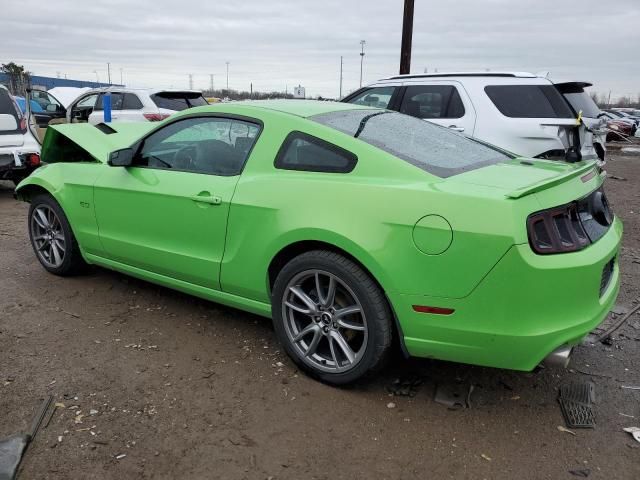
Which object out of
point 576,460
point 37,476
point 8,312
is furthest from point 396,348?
point 8,312

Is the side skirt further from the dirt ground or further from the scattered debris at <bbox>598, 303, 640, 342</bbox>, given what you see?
the scattered debris at <bbox>598, 303, 640, 342</bbox>

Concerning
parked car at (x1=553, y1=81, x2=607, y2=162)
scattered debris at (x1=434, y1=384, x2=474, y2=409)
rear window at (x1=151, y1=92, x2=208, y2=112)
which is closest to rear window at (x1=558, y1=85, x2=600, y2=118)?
parked car at (x1=553, y1=81, x2=607, y2=162)

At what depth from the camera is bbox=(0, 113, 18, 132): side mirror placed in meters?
8.31

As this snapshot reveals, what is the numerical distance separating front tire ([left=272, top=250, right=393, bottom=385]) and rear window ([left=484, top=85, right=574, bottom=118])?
4383mm

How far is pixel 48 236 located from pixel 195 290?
187 centimetres

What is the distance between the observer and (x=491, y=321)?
2525 millimetres

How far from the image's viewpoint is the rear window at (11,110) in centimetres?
848

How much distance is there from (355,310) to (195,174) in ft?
4.68

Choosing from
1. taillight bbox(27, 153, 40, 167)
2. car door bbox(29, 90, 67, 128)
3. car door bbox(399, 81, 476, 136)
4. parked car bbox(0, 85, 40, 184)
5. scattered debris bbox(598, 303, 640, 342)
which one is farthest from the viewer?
car door bbox(29, 90, 67, 128)

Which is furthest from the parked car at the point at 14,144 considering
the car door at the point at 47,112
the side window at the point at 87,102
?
the side window at the point at 87,102

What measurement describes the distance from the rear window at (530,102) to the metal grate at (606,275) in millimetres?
3827

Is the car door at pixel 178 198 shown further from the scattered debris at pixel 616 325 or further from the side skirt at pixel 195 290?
the scattered debris at pixel 616 325

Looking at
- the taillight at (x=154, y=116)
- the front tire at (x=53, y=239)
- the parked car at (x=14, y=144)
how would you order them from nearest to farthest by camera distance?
the front tire at (x=53, y=239) → the parked car at (x=14, y=144) → the taillight at (x=154, y=116)

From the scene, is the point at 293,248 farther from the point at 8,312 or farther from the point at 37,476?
the point at 8,312
